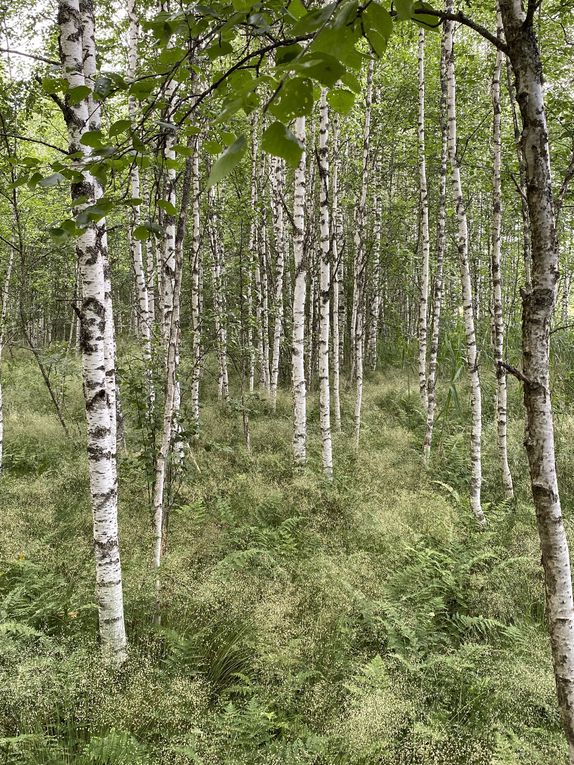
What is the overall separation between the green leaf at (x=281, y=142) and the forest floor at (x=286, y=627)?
3556 millimetres

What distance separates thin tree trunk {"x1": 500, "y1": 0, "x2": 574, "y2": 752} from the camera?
1713 millimetres

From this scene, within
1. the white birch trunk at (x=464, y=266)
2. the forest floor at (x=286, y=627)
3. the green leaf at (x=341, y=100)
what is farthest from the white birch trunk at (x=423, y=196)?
the green leaf at (x=341, y=100)

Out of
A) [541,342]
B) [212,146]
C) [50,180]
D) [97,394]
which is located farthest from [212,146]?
[97,394]

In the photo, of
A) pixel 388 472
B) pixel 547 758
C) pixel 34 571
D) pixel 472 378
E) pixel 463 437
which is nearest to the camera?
pixel 547 758

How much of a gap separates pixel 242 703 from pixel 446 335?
540 inches

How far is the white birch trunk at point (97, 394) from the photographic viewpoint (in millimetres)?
3537

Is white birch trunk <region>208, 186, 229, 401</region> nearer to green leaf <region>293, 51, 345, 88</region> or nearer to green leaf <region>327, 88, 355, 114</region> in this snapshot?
green leaf <region>327, 88, 355, 114</region>

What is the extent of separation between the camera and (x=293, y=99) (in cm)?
90

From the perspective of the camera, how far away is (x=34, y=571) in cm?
537

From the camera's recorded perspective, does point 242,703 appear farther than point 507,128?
No

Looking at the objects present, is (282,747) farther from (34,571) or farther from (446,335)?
(446,335)

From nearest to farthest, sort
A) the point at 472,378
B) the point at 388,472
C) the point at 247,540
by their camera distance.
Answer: the point at 247,540 → the point at 472,378 → the point at 388,472

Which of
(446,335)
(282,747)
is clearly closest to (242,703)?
(282,747)

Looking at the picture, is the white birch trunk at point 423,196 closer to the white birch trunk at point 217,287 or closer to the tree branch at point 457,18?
the white birch trunk at point 217,287
